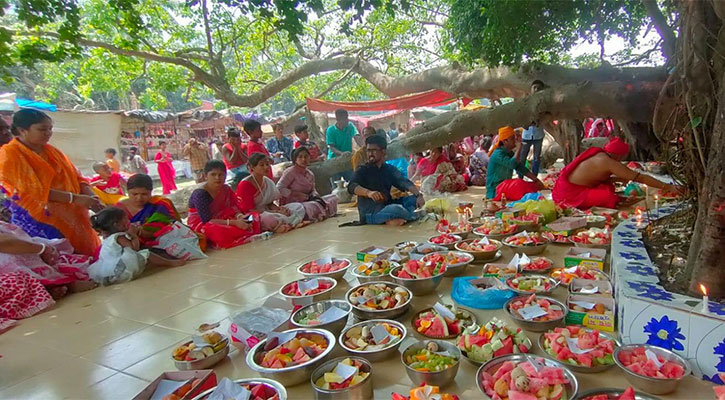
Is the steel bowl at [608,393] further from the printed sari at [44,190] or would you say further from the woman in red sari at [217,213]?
the printed sari at [44,190]

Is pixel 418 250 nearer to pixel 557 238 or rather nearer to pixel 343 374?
pixel 557 238

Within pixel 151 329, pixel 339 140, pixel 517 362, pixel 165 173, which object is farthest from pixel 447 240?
pixel 165 173

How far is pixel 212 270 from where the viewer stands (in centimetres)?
409

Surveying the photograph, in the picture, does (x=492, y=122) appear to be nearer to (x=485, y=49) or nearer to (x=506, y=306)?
(x=485, y=49)

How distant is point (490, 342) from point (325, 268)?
1.68 meters

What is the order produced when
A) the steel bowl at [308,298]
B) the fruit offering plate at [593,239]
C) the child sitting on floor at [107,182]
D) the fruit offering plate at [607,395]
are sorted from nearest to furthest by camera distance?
the fruit offering plate at [607,395]
the steel bowl at [308,298]
the fruit offering plate at [593,239]
the child sitting on floor at [107,182]

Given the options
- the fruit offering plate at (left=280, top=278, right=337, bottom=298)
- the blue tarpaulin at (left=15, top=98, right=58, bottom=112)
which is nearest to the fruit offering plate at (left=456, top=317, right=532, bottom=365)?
the fruit offering plate at (left=280, top=278, right=337, bottom=298)

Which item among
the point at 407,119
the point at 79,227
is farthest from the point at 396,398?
the point at 407,119

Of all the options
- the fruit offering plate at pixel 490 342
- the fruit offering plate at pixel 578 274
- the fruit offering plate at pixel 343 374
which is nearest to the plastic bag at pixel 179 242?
the fruit offering plate at pixel 343 374

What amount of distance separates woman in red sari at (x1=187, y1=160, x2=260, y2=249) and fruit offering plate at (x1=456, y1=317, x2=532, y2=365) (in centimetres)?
Answer: 360

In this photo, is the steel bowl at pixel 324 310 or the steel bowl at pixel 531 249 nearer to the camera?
the steel bowl at pixel 324 310

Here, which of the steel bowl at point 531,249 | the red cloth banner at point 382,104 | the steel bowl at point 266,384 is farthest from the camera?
the red cloth banner at point 382,104

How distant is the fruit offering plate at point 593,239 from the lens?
3.31m

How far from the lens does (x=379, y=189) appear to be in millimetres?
5500
